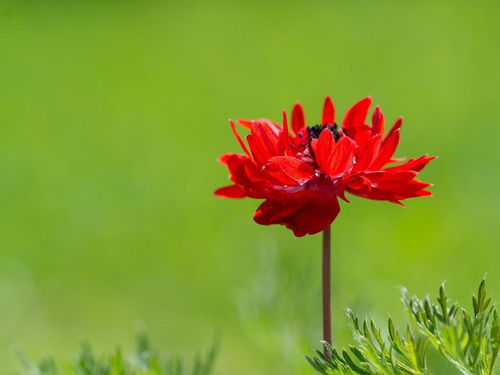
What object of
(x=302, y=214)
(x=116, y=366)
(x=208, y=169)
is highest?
(x=208, y=169)

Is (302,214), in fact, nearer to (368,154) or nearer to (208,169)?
(368,154)

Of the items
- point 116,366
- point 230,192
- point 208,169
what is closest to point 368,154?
point 230,192

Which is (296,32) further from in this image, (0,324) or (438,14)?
(0,324)

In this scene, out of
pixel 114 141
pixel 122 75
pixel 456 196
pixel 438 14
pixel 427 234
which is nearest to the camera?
pixel 427 234

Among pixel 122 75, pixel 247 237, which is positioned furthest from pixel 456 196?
pixel 122 75

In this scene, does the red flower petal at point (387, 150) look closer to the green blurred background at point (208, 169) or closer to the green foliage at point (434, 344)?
the green foliage at point (434, 344)

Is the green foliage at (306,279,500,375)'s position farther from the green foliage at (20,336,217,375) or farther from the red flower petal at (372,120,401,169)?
the green foliage at (20,336,217,375)
